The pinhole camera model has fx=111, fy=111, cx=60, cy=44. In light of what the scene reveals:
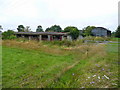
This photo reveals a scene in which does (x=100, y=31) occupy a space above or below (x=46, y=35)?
above

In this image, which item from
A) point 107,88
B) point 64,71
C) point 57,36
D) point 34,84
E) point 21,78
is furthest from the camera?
point 57,36

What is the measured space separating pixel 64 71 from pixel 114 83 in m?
1.27

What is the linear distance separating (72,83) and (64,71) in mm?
701

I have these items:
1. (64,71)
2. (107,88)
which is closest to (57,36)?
(64,71)

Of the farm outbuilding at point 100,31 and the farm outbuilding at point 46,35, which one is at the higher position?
the farm outbuilding at point 100,31

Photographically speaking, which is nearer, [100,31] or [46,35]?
[46,35]

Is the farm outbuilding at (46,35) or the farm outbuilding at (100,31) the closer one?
the farm outbuilding at (46,35)

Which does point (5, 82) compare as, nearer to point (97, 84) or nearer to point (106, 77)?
point (97, 84)

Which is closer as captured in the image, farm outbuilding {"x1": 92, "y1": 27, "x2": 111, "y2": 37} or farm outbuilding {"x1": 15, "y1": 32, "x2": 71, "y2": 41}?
farm outbuilding {"x1": 15, "y1": 32, "x2": 71, "y2": 41}

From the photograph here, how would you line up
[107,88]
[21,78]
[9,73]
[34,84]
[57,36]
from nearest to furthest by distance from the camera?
[107,88] < [34,84] < [21,78] < [9,73] < [57,36]

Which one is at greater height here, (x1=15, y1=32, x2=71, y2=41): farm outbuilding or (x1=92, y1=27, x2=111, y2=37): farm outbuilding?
(x1=92, y1=27, x2=111, y2=37): farm outbuilding

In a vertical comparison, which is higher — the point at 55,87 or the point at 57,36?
the point at 57,36

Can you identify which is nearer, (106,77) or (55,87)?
(55,87)

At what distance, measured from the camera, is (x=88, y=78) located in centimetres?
268
